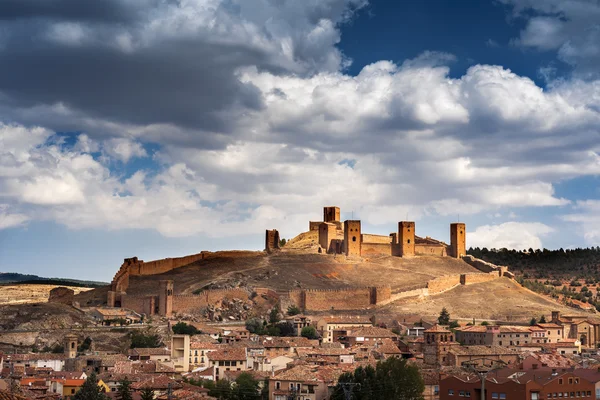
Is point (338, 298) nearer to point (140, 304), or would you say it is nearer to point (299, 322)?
point (299, 322)

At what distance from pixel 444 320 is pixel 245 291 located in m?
17.6

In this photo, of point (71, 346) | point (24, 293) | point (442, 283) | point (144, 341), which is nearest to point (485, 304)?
point (442, 283)

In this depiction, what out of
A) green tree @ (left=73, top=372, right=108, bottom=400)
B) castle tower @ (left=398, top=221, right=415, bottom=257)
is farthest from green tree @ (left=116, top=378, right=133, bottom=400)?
castle tower @ (left=398, top=221, right=415, bottom=257)

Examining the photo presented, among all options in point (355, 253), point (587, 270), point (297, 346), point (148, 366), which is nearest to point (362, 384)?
point (148, 366)

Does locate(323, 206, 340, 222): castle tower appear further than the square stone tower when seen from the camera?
Yes

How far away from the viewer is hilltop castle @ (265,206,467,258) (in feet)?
376

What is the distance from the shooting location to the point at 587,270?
462 ft

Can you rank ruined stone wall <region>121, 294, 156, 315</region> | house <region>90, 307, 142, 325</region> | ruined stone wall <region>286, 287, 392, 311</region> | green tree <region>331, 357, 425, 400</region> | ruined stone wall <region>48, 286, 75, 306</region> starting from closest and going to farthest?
1. green tree <region>331, 357, 425, 400</region>
2. house <region>90, 307, 142, 325</region>
3. ruined stone wall <region>121, 294, 156, 315</region>
4. ruined stone wall <region>48, 286, 75, 306</region>
5. ruined stone wall <region>286, 287, 392, 311</region>

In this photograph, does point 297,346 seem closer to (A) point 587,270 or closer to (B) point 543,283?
(B) point 543,283

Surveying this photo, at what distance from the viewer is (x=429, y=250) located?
11956 cm

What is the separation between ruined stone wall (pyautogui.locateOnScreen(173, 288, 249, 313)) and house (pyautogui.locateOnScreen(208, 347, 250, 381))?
25.6 m

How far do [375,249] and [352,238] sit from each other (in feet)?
11.6

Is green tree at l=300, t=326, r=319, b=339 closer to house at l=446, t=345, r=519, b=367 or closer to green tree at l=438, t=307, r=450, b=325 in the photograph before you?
green tree at l=438, t=307, r=450, b=325

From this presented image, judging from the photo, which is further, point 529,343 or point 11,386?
point 529,343
